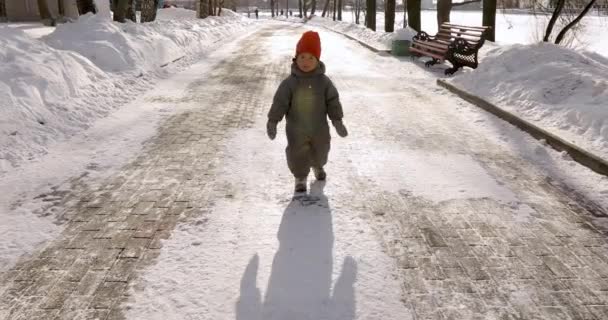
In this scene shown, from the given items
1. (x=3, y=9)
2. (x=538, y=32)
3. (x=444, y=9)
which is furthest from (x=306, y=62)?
(x=538, y=32)

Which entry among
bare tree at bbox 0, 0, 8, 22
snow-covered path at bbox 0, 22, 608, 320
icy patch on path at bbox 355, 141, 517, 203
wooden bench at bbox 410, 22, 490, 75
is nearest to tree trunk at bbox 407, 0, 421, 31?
wooden bench at bbox 410, 22, 490, 75

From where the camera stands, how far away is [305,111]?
4.42 meters

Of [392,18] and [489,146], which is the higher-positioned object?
[392,18]

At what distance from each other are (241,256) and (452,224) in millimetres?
1697

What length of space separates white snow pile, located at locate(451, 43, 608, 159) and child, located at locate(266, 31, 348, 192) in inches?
116

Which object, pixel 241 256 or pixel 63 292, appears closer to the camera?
pixel 63 292

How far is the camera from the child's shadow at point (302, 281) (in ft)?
9.16

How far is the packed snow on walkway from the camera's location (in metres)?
4.27

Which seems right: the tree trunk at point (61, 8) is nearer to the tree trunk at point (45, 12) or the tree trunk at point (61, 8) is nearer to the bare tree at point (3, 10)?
the bare tree at point (3, 10)

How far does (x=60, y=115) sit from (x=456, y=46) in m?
8.62

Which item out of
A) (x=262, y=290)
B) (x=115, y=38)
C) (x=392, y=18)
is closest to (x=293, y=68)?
(x=262, y=290)

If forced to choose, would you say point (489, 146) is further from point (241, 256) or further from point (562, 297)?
point (241, 256)

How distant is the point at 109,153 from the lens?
5.69 m

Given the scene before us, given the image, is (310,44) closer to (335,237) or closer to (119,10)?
(335,237)
